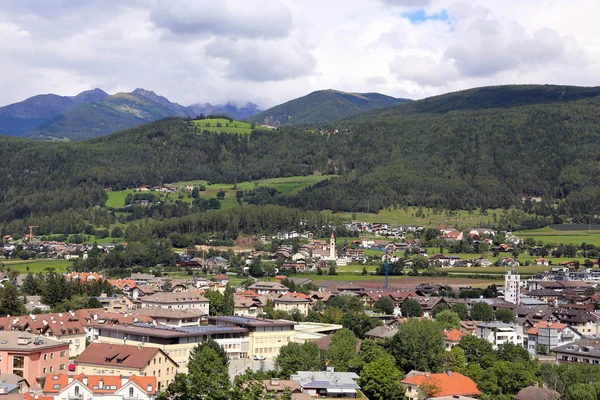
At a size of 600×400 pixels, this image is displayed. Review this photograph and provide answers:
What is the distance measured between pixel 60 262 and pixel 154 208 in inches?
1874

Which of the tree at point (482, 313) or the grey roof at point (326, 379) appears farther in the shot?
the tree at point (482, 313)

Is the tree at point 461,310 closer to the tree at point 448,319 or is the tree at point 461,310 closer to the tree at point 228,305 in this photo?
the tree at point 448,319

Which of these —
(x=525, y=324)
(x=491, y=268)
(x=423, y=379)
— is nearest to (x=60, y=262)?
Answer: (x=491, y=268)

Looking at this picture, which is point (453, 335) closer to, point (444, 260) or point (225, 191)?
point (444, 260)

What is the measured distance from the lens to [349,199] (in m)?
175

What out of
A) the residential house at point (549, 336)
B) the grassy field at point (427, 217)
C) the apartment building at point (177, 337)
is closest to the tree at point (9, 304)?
the apartment building at point (177, 337)

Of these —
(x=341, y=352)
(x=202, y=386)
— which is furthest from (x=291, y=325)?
(x=202, y=386)

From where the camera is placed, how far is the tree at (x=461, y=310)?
83.5m

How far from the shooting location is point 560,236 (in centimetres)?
14312

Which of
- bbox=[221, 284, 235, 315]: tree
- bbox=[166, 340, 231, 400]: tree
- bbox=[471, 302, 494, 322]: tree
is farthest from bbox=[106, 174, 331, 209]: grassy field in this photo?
bbox=[166, 340, 231, 400]: tree

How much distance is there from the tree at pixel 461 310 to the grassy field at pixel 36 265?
158ft

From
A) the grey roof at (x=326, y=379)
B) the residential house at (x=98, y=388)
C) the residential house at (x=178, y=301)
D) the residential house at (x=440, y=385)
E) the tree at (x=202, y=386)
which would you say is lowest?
the residential house at (x=440, y=385)

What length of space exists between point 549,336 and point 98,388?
40.8 m

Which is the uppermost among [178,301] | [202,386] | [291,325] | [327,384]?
[202,386]
